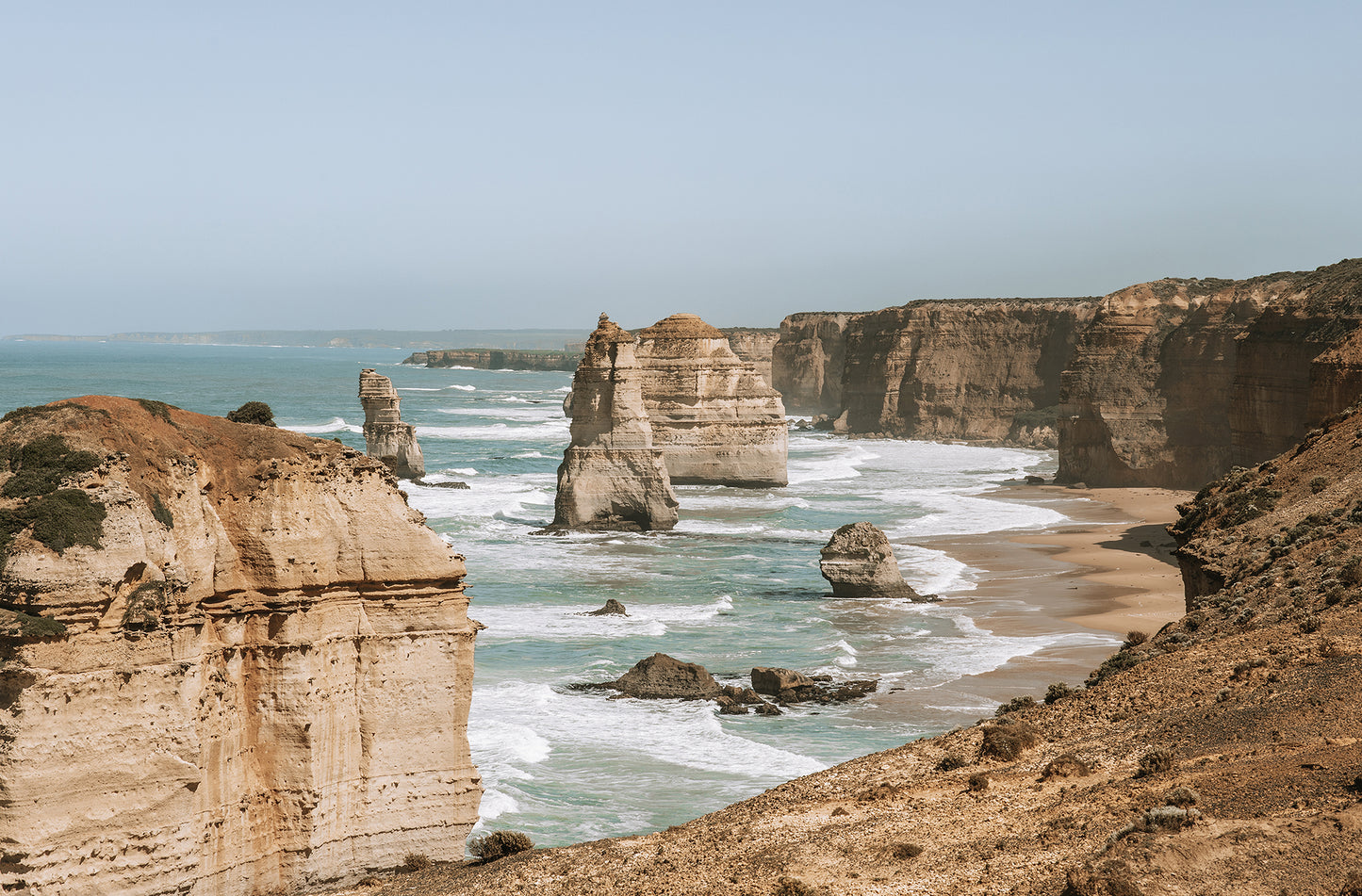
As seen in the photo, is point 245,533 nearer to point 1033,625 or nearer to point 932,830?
point 932,830

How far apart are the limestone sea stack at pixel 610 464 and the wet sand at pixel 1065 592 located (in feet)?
33.3

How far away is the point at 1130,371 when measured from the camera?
60.5m

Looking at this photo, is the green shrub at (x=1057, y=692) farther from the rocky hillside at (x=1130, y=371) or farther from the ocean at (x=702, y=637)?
the rocky hillside at (x=1130, y=371)

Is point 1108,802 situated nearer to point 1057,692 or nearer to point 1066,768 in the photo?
point 1066,768

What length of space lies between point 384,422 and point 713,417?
15448 millimetres

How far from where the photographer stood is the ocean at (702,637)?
1931 centimetres

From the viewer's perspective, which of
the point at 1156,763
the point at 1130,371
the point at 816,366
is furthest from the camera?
the point at 816,366

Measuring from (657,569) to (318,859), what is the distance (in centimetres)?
2670

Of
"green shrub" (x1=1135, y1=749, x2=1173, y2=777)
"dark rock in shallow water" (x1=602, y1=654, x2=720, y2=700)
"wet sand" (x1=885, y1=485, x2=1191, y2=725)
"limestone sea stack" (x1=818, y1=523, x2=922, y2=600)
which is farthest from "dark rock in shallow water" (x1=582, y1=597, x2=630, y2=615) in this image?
"green shrub" (x1=1135, y1=749, x2=1173, y2=777)

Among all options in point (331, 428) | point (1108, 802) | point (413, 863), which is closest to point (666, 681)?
point (413, 863)

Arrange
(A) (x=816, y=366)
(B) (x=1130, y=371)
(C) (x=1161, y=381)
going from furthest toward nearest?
(A) (x=816, y=366)
(B) (x=1130, y=371)
(C) (x=1161, y=381)

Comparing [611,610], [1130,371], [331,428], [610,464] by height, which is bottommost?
[611,610]

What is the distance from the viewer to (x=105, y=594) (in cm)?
1037

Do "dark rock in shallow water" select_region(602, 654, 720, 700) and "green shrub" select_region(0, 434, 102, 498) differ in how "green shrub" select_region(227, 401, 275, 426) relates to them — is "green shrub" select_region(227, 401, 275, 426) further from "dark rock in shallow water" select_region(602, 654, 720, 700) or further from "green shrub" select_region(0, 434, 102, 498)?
"dark rock in shallow water" select_region(602, 654, 720, 700)
